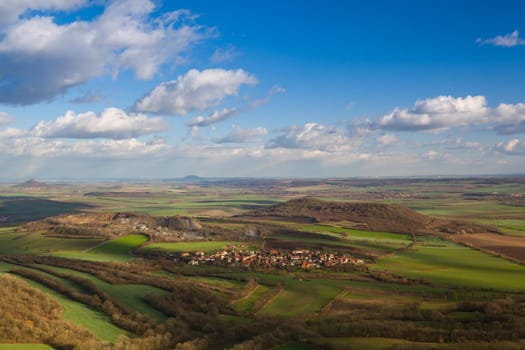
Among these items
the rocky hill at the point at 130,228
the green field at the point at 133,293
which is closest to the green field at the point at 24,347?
the green field at the point at 133,293

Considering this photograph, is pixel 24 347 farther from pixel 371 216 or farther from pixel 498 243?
pixel 371 216

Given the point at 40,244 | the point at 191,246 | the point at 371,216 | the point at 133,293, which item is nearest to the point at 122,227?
the point at 40,244

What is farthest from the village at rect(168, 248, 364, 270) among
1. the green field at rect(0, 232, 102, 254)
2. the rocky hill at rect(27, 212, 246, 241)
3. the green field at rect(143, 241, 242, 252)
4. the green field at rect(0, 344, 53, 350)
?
the green field at rect(0, 344, 53, 350)

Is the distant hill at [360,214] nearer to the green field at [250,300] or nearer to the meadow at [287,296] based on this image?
the meadow at [287,296]

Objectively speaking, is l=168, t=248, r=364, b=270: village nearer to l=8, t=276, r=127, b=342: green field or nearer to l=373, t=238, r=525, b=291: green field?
l=373, t=238, r=525, b=291: green field

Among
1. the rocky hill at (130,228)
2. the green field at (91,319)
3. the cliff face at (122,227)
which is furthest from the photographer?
the cliff face at (122,227)
